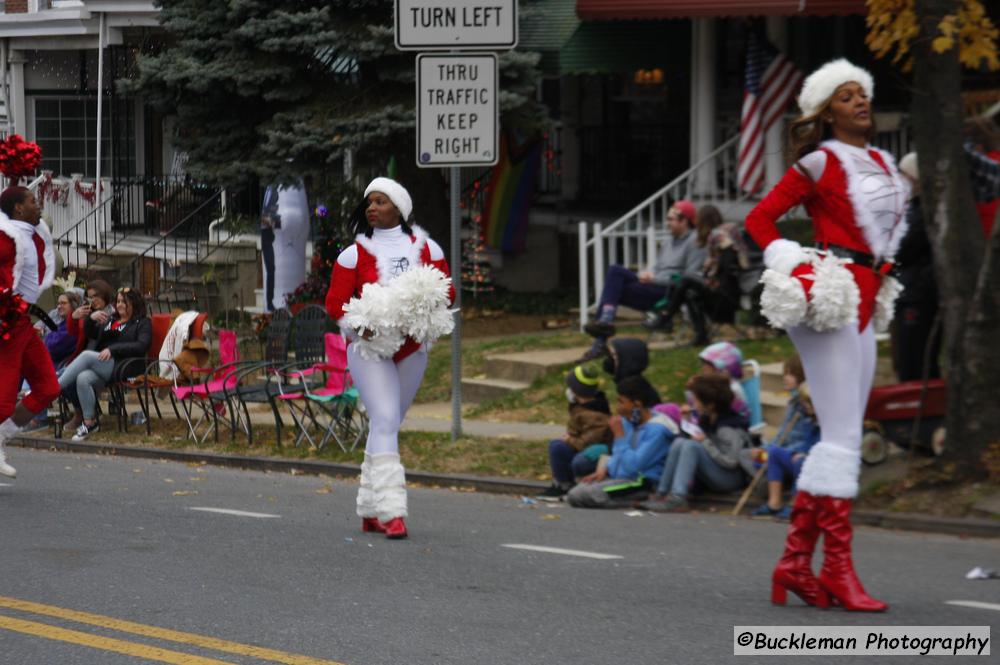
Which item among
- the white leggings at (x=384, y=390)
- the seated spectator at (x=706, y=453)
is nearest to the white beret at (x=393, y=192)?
the white leggings at (x=384, y=390)

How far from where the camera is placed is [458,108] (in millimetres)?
13000

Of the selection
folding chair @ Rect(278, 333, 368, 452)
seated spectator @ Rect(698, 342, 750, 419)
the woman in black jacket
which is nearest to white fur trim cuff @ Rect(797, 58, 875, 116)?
seated spectator @ Rect(698, 342, 750, 419)

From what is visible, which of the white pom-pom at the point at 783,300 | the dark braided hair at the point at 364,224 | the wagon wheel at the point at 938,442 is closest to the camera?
the white pom-pom at the point at 783,300

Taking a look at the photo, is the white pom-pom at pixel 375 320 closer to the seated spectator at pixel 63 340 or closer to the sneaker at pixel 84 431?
the sneaker at pixel 84 431

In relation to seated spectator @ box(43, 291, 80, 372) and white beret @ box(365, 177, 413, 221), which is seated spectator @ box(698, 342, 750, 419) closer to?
white beret @ box(365, 177, 413, 221)

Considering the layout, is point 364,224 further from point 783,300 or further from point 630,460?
point 783,300

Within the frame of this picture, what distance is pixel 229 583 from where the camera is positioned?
806 cm

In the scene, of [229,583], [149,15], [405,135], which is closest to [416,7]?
[229,583]

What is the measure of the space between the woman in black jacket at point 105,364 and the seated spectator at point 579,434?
18.5 ft

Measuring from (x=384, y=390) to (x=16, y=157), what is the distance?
187 inches

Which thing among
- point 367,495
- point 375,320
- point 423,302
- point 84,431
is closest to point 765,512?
point 367,495

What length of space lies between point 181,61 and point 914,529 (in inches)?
494

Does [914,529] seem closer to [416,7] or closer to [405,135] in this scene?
[416,7]

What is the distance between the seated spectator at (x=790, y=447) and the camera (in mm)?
10438
